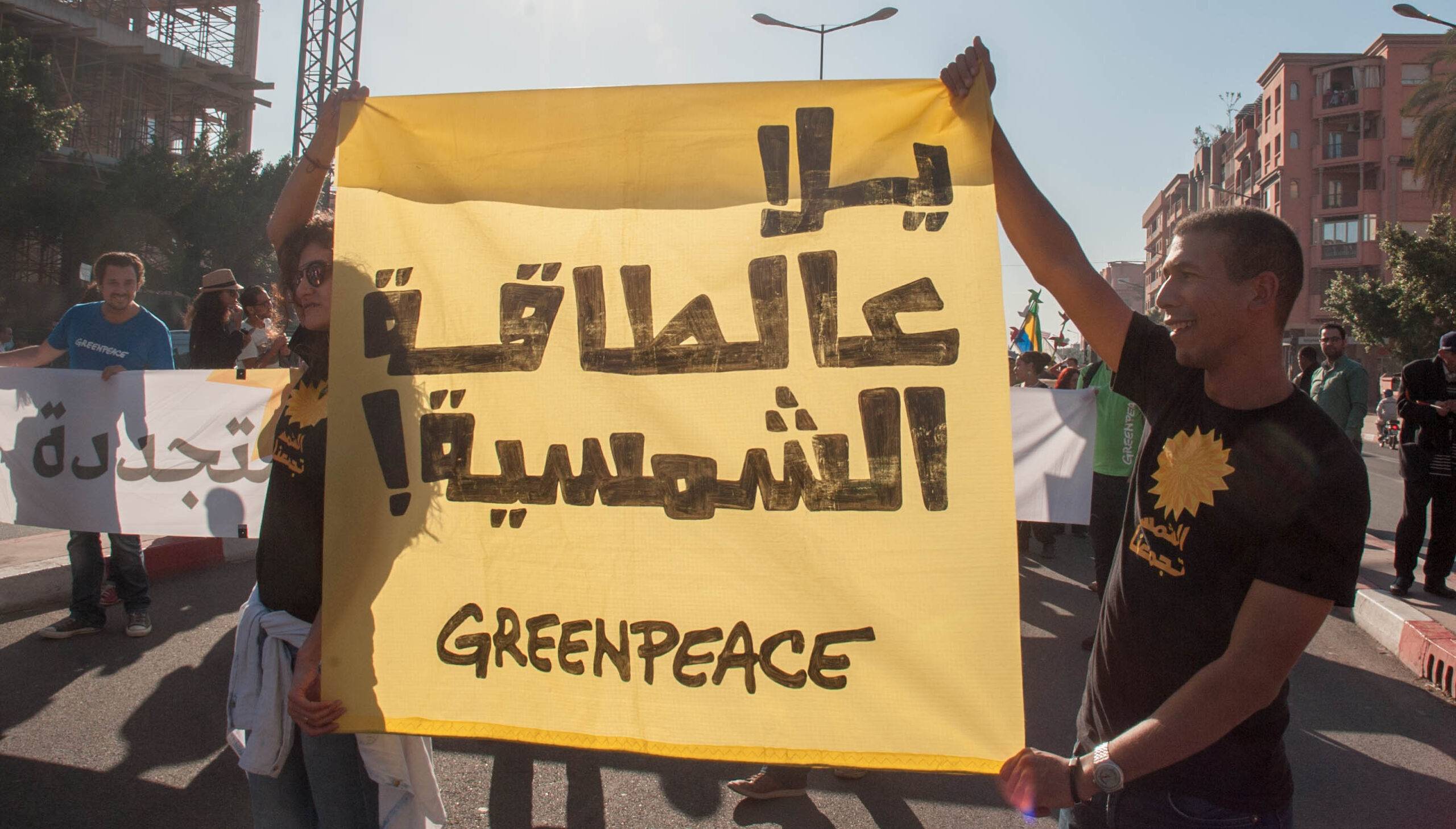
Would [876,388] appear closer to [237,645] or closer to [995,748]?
[995,748]

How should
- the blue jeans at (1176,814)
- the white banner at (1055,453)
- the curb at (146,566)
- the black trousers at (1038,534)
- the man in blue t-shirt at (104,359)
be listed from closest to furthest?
the blue jeans at (1176,814)
the man in blue t-shirt at (104,359)
the curb at (146,566)
the white banner at (1055,453)
the black trousers at (1038,534)

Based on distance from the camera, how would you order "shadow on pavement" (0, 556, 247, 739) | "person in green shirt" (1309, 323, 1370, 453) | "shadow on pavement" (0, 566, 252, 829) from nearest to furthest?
"shadow on pavement" (0, 566, 252, 829), "shadow on pavement" (0, 556, 247, 739), "person in green shirt" (1309, 323, 1370, 453)

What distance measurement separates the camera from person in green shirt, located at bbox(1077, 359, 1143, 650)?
5.14 metres

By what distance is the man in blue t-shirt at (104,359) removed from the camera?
16.4 feet

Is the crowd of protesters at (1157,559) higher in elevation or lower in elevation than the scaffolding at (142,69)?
lower

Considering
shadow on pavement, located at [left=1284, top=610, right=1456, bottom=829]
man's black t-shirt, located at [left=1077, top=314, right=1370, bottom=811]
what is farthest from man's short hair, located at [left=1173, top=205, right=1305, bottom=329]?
shadow on pavement, located at [left=1284, top=610, right=1456, bottom=829]

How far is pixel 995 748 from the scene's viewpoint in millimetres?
1746

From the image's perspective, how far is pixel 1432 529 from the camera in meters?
6.40

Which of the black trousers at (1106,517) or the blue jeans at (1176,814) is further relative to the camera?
the black trousers at (1106,517)

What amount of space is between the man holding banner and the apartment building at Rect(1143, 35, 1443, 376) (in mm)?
51734

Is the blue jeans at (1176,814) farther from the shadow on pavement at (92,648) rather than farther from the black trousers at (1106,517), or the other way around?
the shadow on pavement at (92,648)

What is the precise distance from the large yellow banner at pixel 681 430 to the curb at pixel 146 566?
4069mm

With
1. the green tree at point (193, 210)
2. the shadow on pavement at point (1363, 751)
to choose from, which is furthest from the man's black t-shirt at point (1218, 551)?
the green tree at point (193, 210)

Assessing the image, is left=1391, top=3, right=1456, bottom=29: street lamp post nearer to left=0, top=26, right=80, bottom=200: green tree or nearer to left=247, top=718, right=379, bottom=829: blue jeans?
left=247, top=718, right=379, bottom=829: blue jeans
